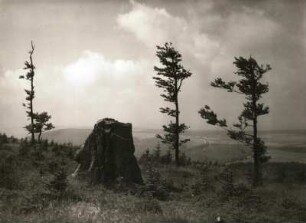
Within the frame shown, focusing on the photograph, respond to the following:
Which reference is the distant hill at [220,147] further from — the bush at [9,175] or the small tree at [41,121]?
the bush at [9,175]

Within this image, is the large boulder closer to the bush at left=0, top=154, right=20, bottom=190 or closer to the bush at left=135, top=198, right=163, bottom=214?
the bush at left=0, top=154, right=20, bottom=190

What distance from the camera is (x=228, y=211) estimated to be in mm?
12211

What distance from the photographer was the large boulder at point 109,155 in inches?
726

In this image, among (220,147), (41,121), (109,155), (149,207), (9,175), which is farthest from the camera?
(220,147)

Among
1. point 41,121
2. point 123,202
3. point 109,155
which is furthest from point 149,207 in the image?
point 41,121

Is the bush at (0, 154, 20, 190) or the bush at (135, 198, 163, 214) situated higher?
the bush at (0, 154, 20, 190)

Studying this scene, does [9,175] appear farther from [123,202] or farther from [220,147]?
[220,147]

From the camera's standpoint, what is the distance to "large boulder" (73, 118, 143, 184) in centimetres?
1844

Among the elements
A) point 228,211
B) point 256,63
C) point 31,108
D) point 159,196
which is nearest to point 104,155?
point 159,196

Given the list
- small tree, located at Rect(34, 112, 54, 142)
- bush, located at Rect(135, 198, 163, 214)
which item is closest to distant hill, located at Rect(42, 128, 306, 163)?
small tree, located at Rect(34, 112, 54, 142)

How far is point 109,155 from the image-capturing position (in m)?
19.0

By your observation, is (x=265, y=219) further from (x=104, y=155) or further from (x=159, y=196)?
(x=104, y=155)

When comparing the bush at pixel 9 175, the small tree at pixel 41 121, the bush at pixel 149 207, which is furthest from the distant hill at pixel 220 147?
the bush at pixel 149 207

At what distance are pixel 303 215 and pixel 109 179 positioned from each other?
9389 mm
